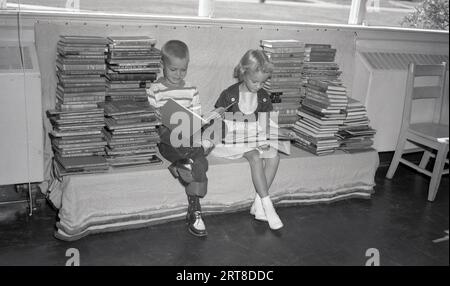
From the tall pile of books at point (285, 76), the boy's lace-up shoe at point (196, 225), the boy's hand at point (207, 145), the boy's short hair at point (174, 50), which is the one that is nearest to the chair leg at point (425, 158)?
the tall pile of books at point (285, 76)

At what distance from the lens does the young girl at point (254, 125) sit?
3.31 metres

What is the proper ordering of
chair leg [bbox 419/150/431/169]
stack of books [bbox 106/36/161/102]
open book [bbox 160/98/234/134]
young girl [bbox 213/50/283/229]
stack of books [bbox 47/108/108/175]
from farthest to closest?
chair leg [bbox 419/150/431/169] → young girl [bbox 213/50/283/229] → stack of books [bbox 106/36/161/102] → stack of books [bbox 47/108/108/175] → open book [bbox 160/98/234/134]

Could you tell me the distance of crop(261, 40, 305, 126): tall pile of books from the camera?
379 cm

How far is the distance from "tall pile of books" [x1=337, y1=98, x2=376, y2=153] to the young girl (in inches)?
26.2

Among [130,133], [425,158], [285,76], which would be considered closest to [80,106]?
[130,133]

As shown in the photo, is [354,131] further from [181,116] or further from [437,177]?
[181,116]

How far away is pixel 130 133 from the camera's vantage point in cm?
317

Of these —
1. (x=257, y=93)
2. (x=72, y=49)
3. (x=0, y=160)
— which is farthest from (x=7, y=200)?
(x=257, y=93)

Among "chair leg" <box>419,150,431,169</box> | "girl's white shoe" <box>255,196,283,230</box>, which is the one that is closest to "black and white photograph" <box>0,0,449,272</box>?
"girl's white shoe" <box>255,196,283,230</box>

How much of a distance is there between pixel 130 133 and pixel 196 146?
0.42 meters

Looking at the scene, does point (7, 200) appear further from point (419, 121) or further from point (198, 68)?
point (419, 121)

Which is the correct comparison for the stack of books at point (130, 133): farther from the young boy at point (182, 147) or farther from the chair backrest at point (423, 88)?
the chair backrest at point (423, 88)

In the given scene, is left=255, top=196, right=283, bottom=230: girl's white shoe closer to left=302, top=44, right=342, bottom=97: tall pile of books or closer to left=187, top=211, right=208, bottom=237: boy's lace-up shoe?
left=187, top=211, right=208, bottom=237: boy's lace-up shoe

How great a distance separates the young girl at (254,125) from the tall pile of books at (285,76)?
31cm
